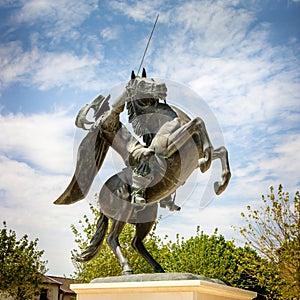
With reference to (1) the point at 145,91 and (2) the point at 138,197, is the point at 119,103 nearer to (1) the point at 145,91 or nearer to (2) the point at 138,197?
(1) the point at 145,91

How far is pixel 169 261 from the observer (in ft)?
87.5

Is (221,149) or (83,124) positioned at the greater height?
(83,124)

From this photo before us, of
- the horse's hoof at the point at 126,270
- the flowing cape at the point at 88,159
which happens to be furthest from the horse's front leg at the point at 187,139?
the horse's hoof at the point at 126,270

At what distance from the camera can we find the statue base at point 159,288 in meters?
4.93

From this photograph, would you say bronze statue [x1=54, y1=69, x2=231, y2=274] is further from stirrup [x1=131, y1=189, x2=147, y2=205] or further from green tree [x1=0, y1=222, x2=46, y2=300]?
green tree [x1=0, y1=222, x2=46, y2=300]

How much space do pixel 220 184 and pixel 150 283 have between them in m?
1.41

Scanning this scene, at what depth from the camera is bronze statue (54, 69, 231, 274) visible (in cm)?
577

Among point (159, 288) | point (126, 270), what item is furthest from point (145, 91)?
point (159, 288)

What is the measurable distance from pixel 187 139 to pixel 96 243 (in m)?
1.94

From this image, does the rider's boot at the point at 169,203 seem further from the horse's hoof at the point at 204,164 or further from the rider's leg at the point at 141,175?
the horse's hoof at the point at 204,164

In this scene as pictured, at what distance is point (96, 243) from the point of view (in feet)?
21.3

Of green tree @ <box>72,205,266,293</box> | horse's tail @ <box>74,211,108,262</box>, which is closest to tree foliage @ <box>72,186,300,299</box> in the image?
green tree @ <box>72,205,266,293</box>

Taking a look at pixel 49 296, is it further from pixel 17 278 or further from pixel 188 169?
pixel 188 169

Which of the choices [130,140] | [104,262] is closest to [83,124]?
[130,140]
